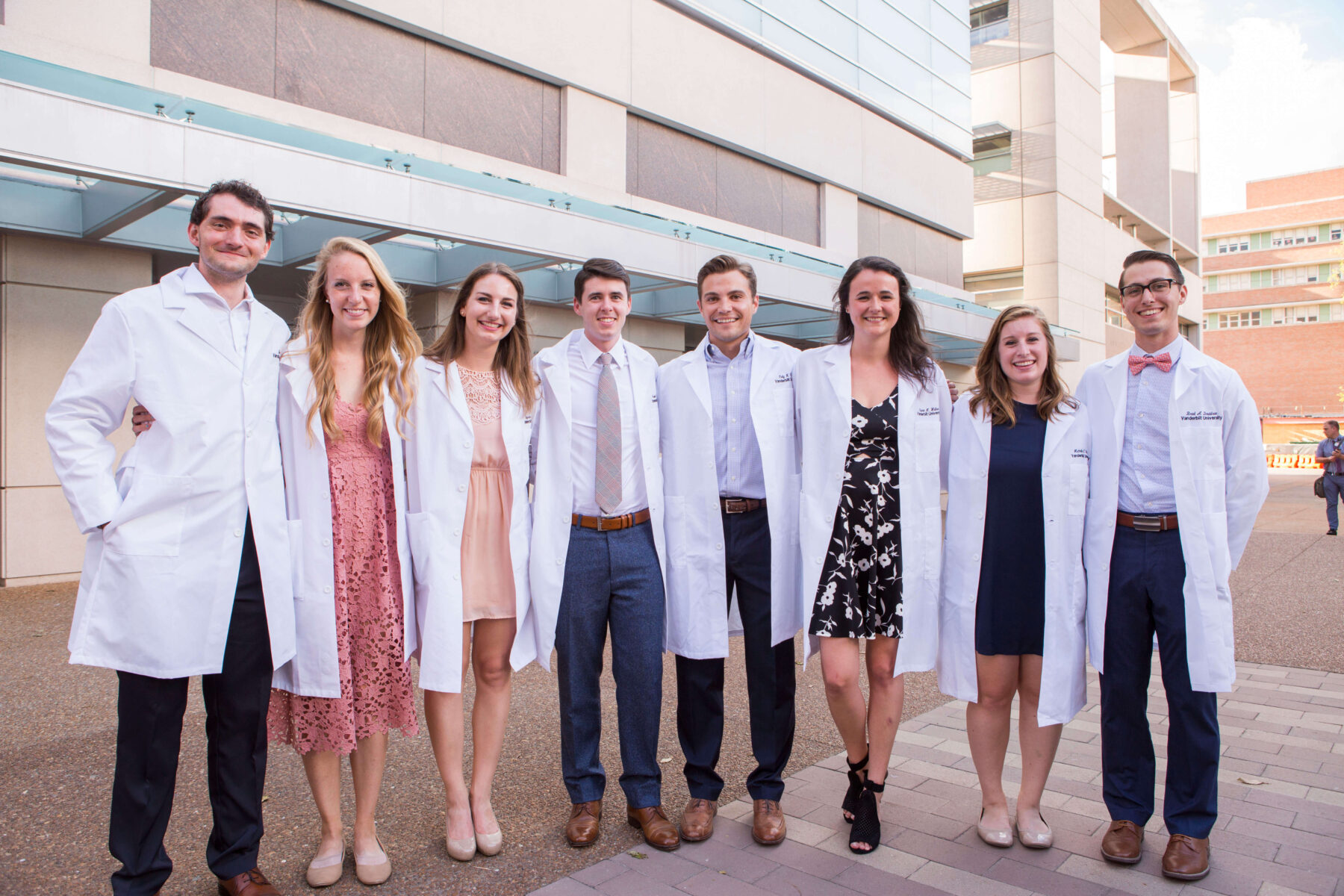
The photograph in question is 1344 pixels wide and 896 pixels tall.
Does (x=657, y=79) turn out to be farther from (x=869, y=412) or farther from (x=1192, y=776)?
(x=1192, y=776)

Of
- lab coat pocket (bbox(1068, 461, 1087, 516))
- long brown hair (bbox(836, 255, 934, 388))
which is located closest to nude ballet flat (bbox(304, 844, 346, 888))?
long brown hair (bbox(836, 255, 934, 388))

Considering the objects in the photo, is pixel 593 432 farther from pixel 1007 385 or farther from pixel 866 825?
pixel 866 825

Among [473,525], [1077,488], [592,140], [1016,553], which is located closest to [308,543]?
Answer: [473,525]

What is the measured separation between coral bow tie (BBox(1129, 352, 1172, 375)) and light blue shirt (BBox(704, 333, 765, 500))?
1543 mm

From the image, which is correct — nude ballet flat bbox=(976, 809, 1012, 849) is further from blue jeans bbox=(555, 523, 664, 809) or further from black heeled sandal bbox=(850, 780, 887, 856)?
blue jeans bbox=(555, 523, 664, 809)

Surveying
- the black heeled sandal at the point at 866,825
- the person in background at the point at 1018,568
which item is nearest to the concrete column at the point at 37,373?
the black heeled sandal at the point at 866,825

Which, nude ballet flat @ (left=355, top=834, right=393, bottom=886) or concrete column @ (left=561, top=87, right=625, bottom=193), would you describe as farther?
concrete column @ (left=561, top=87, right=625, bottom=193)

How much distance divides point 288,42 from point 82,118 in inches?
156

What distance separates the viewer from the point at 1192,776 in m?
3.37

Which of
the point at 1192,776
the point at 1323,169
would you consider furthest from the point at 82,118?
the point at 1323,169

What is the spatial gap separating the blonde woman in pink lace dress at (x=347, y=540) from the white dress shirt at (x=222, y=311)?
167mm

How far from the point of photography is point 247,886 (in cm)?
296

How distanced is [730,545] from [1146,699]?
1698 millimetres

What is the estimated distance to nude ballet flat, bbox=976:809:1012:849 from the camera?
349 centimetres
